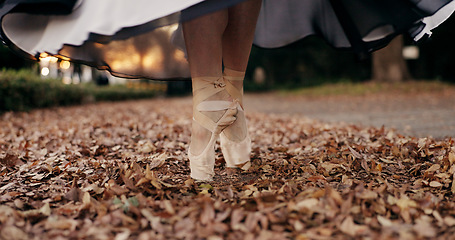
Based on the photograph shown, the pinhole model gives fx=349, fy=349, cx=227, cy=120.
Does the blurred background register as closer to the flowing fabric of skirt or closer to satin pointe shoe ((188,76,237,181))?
the flowing fabric of skirt

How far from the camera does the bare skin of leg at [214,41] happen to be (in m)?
1.48

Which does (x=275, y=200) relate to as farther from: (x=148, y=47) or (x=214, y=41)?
(x=148, y=47)

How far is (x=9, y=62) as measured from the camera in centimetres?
998

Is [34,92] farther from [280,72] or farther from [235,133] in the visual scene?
[280,72]

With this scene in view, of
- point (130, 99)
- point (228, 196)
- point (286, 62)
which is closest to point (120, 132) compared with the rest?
point (228, 196)

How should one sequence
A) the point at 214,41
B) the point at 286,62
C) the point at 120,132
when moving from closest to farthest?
the point at 214,41 < the point at 120,132 < the point at 286,62

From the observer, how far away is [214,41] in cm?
150

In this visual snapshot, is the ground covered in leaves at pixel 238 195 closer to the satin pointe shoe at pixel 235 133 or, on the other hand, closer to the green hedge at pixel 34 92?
the satin pointe shoe at pixel 235 133

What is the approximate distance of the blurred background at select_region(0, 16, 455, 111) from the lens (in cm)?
691

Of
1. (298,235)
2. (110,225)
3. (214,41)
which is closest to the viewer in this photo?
(298,235)

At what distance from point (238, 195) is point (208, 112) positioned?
0.39 meters

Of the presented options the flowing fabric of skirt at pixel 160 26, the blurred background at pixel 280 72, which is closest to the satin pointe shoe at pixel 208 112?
the flowing fabric of skirt at pixel 160 26

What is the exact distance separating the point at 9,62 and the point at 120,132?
873 centimetres

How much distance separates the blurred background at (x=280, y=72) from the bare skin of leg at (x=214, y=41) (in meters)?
0.89
